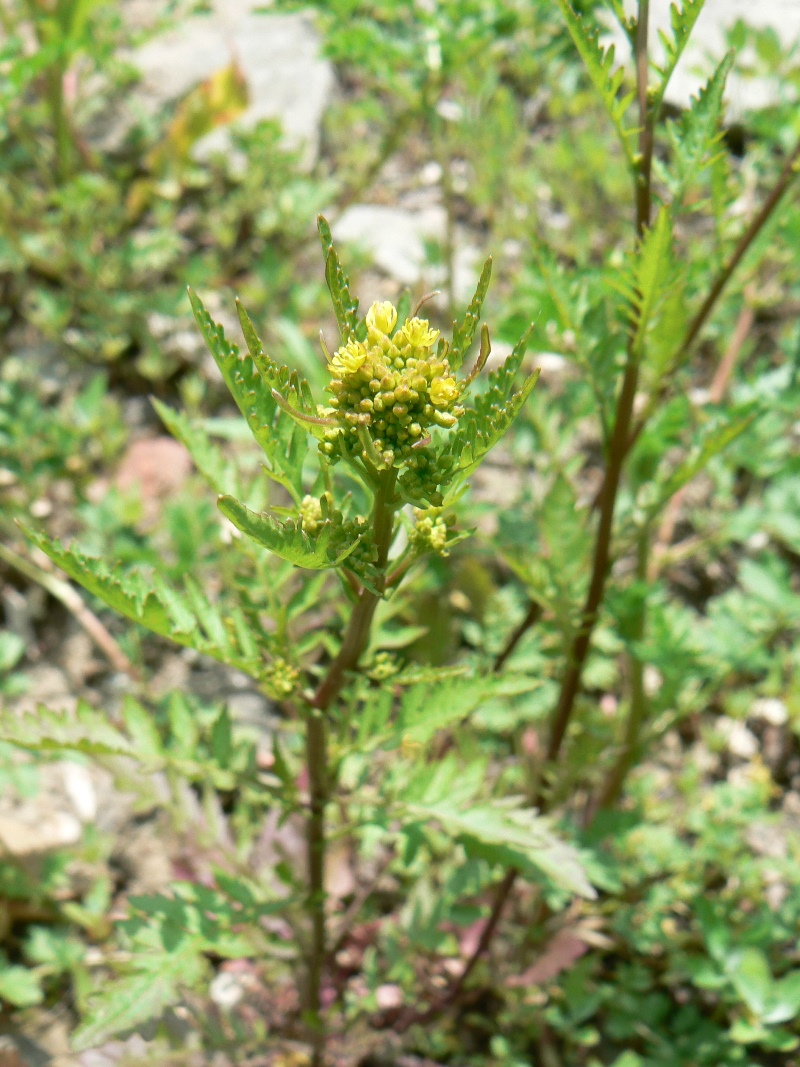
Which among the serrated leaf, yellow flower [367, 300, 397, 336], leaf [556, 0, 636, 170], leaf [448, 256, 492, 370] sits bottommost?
leaf [448, 256, 492, 370]

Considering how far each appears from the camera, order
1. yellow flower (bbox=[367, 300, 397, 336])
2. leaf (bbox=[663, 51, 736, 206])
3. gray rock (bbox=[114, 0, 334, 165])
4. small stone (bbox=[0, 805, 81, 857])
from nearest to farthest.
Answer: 1. yellow flower (bbox=[367, 300, 397, 336])
2. leaf (bbox=[663, 51, 736, 206])
3. small stone (bbox=[0, 805, 81, 857])
4. gray rock (bbox=[114, 0, 334, 165])

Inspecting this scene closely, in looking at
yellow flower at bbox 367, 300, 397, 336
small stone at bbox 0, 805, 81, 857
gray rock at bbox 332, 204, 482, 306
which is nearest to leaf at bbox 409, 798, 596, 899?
yellow flower at bbox 367, 300, 397, 336

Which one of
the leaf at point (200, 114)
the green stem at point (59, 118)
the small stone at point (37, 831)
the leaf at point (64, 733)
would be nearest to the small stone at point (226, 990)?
the small stone at point (37, 831)

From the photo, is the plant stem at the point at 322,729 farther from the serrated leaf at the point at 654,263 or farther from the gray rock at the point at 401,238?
the gray rock at the point at 401,238

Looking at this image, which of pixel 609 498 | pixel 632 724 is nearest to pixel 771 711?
pixel 632 724

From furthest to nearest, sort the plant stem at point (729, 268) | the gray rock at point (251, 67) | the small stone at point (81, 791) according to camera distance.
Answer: the gray rock at point (251, 67), the small stone at point (81, 791), the plant stem at point (729, 268)

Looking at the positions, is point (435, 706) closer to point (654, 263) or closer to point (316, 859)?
point (316, 859)

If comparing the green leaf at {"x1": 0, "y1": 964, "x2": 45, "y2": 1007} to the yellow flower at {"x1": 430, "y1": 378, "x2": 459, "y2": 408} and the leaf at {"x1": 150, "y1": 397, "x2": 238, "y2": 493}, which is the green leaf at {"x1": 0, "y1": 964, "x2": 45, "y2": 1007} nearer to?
the leaf at {"x1": 150, "y1": 397, "x2": 238, "y2": 493}
